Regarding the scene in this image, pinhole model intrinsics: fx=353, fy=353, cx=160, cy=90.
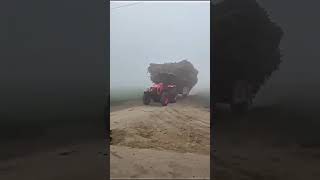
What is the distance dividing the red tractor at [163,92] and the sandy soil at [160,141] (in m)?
0.12

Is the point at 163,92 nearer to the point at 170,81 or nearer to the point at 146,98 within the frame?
the point at 170,81

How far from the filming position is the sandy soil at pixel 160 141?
4787 mm

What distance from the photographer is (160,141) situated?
5.79 m

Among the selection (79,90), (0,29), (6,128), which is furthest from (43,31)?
(6,128)

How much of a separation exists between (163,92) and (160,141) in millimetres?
1128

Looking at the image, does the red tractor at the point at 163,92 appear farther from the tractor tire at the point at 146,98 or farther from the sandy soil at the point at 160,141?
the sandy soil at the point at 160,141

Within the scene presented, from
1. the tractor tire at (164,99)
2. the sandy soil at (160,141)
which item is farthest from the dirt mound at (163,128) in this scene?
the tractor tire at (164,99)

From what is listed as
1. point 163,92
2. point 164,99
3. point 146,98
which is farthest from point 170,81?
point 146,98

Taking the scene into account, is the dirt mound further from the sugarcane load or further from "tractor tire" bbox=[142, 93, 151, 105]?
the sugarcane load

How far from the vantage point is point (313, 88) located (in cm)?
297

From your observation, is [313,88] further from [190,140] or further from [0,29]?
[190,140]

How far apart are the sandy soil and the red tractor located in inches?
4.9

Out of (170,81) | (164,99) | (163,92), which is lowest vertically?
(164,99)

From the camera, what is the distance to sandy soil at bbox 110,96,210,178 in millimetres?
4787
